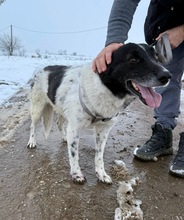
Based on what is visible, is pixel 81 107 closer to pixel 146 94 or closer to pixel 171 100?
pixel 146 94

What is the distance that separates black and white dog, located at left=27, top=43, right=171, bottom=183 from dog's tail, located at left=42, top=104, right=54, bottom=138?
0.74 ft

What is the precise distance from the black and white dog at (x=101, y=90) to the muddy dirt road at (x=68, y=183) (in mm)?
218

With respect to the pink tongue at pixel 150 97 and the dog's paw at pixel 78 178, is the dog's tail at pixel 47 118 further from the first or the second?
the pink tongue at pixel 150 97

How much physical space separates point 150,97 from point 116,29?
0.67 metres

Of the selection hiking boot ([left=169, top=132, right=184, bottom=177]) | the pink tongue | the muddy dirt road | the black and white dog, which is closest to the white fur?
the black and white dog

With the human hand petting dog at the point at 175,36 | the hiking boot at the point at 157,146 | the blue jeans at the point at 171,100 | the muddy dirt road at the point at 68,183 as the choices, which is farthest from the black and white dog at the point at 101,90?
the blue jeans at the point at 171,100

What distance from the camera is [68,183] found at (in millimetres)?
2684

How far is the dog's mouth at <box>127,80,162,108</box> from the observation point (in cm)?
226

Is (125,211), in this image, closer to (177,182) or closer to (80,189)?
(80,189)

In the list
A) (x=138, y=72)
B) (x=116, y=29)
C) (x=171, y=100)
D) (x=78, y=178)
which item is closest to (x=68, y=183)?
(x=78, y=178)

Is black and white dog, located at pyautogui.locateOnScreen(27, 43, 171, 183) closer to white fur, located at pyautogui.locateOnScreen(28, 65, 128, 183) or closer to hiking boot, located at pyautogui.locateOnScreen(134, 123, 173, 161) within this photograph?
white fur, located at pyautogui.locateOnScreen(28, 65, 128, 183)

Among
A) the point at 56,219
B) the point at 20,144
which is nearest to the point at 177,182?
the point at 56,219

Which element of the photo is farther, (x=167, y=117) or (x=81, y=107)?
(x=167, y=117)

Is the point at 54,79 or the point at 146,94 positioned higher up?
the point at 146,94
